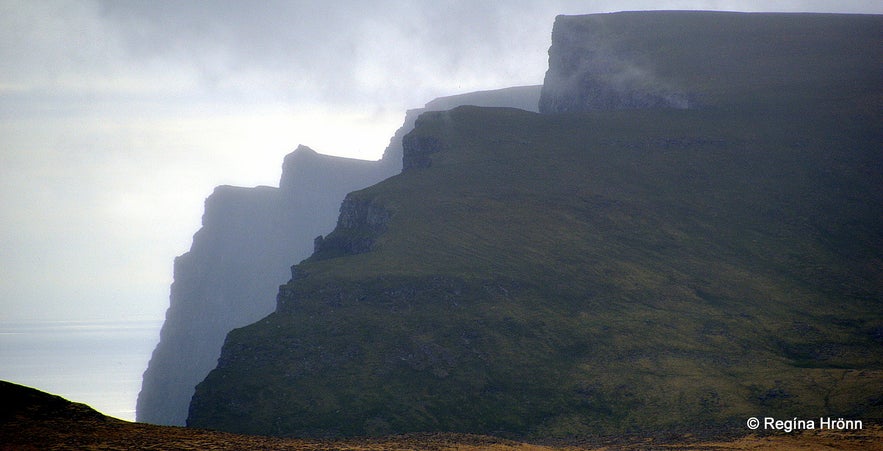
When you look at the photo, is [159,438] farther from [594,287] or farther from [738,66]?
[738,66]

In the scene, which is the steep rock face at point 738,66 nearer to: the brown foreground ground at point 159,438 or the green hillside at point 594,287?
the green hillside at point 594,287

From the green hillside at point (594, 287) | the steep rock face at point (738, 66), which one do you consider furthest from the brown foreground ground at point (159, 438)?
the steep rock face at point (738, 66)

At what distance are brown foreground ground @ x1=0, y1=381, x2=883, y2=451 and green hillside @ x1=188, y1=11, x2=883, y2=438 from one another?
18.4 m

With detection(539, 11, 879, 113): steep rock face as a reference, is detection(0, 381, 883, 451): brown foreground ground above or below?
below

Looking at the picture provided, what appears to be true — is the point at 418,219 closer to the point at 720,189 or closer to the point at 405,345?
the point at 405,345

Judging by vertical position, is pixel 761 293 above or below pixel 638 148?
below

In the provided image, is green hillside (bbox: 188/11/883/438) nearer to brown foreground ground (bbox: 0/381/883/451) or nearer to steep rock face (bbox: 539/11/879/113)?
steep rock face (bbox: 539/11/879/113)

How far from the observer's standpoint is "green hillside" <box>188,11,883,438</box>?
7925cm

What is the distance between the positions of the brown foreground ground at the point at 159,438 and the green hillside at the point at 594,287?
726 inches

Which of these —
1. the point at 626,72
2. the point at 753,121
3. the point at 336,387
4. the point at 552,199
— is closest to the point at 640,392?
the point at 336,387

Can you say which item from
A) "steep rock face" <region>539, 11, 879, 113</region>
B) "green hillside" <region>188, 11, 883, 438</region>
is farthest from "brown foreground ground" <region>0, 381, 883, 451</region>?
"steep rock face" <region>539, 11, 879, 113</region>

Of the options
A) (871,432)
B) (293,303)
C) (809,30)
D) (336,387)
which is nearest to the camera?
(871,432)

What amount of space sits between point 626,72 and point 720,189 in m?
64.0

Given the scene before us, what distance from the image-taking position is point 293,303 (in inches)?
4067
